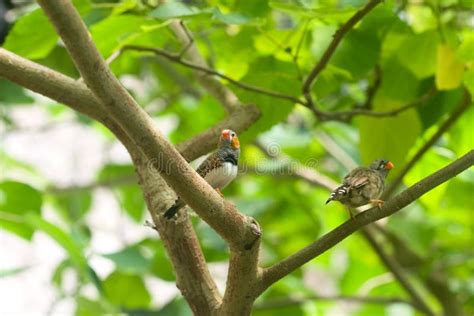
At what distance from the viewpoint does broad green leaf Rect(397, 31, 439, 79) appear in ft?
3.25

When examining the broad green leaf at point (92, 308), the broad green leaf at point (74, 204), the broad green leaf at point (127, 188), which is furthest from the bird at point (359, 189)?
the broad green leaf at point (74, 204)

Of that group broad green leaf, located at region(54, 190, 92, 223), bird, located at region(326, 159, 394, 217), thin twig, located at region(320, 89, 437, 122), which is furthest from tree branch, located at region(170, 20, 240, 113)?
broad green leaf, located at region(54, 190, 92, 223)

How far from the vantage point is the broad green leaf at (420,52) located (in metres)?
0.99

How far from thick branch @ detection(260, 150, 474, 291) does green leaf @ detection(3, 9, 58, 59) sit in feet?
1.37

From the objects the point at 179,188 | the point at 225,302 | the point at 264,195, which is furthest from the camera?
the point at 264,195

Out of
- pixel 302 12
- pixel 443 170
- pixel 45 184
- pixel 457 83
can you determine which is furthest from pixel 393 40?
pixel 45 184

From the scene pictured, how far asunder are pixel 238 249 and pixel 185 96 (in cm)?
104

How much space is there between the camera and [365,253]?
1604 millimetres

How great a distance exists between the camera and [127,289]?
52.4 inches

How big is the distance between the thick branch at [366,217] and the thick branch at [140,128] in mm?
52

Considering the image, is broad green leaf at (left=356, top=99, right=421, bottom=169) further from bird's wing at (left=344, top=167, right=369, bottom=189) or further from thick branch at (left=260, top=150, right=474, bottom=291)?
→ thick branch at (left=260, top=150, right=474, bottom=291)

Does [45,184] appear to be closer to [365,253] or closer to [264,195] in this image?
[264,195]

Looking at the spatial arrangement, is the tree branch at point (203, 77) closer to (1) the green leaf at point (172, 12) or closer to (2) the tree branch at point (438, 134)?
(1) the green leaf at point (172, 12)

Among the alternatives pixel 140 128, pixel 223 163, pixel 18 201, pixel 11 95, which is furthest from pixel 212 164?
pixel 11 95
